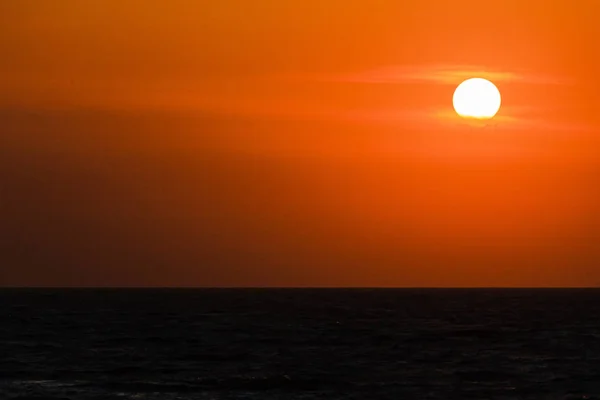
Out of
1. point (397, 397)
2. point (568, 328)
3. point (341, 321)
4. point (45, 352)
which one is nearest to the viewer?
point (397, 397)

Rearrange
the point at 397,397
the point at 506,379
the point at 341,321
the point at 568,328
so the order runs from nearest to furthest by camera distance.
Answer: the point at 397,397 < the point at 506,379 < the point at 568,328 < the point at 341,321

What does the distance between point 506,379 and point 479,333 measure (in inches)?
1449

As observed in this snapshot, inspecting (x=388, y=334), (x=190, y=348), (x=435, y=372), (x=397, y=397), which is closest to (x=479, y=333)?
(x=388, y=334)

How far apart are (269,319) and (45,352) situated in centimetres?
4607

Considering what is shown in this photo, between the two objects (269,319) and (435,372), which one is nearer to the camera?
(435,372)

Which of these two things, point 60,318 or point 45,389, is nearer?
point 45,389

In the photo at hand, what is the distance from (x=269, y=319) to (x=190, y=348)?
40.0 metres

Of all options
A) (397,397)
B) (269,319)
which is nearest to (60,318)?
(269,319)

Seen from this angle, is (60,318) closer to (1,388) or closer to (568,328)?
(568,328)

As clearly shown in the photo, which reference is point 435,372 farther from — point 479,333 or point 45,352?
point 479,333

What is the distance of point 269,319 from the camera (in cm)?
11600

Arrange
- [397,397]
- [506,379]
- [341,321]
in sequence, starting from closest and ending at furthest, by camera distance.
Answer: [397,397]
[506,379]
[341,321]

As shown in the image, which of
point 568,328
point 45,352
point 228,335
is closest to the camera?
point 45,352

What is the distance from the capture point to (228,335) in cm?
8906
